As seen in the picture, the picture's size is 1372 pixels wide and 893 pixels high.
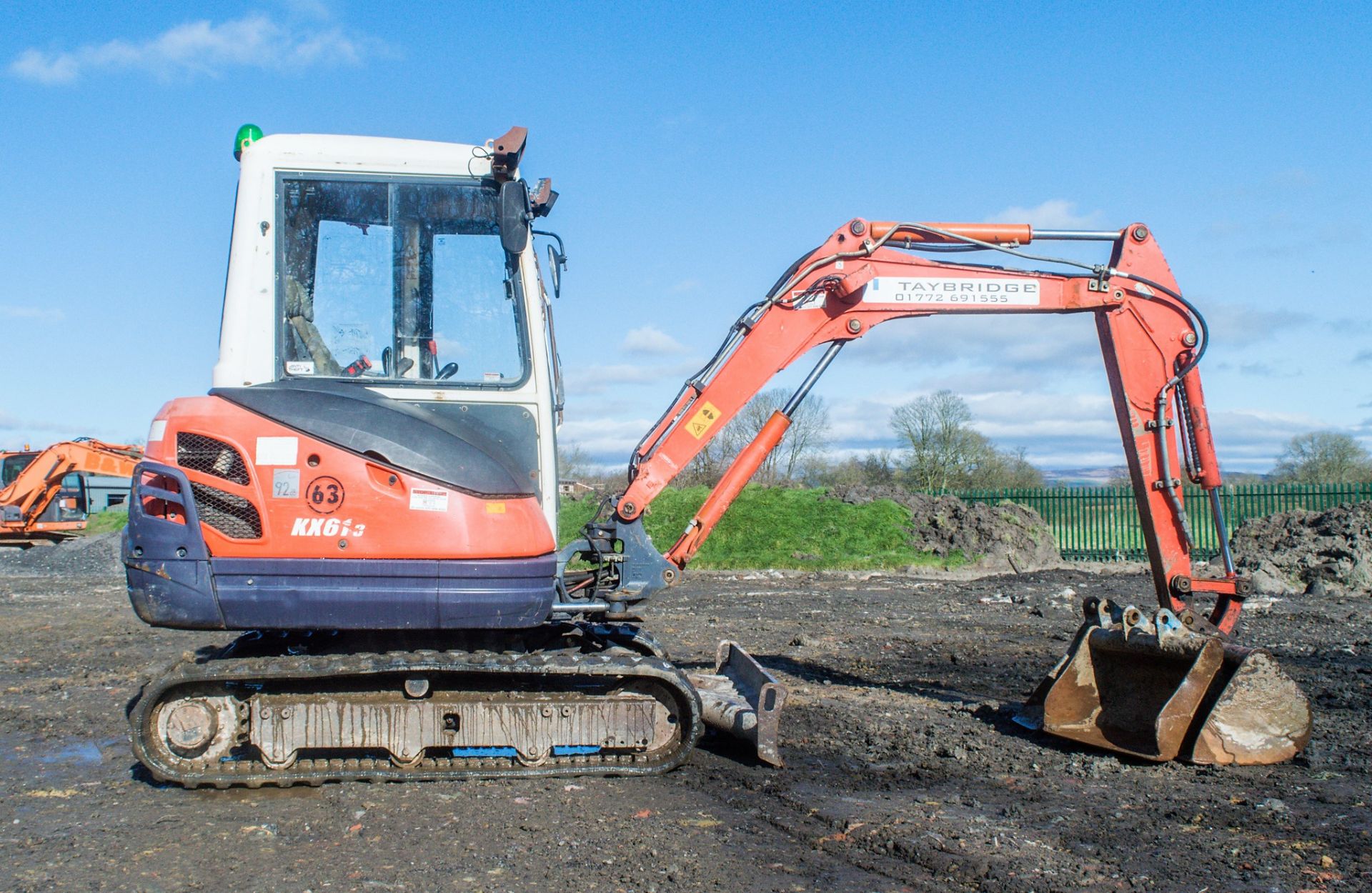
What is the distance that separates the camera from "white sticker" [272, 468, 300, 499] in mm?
4797

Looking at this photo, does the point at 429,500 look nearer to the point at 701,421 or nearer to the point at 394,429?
the point at 394,429

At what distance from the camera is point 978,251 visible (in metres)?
6.44

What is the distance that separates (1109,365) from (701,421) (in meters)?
2.53

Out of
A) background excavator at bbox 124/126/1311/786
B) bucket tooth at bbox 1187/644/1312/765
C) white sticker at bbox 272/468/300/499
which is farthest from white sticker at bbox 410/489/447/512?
bucket tooth at bbox 1187/644/1312/765

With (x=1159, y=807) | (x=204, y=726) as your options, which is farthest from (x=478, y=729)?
(x=1159, y=807)

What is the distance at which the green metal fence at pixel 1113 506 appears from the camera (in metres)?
21.9

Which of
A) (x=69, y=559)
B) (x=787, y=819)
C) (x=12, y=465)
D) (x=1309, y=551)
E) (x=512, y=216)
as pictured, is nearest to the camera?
(x=787, y=819)

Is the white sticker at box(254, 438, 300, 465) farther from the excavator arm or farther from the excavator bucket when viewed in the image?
the excavator bucket

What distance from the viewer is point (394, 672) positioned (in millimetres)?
5027

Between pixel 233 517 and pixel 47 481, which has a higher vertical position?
pixel 47 481

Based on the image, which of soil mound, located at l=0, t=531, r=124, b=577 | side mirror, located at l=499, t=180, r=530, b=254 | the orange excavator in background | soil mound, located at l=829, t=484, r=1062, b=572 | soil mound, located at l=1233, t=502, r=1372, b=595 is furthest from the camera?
the orange excavator in background

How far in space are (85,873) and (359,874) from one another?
1.08m

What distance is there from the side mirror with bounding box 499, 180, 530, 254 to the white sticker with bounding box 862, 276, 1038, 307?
2.21 metres

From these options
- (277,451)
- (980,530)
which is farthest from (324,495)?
(980,530)
